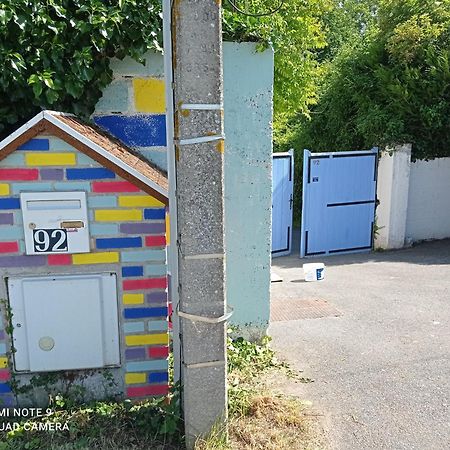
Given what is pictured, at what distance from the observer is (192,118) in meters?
2.45

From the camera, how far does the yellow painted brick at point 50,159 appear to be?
287cm

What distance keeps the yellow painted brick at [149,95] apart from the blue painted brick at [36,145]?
3.09 feet

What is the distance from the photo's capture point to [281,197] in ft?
28.3

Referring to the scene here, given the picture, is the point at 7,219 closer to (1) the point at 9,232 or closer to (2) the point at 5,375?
(1) the point at 9,232

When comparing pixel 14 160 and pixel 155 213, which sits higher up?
pixel 14 160

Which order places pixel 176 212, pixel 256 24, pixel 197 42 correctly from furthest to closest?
pixel 256 24 → pixel 176 212 → pixel 197 42

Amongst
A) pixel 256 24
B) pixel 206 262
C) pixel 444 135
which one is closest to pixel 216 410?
pixel 206 262

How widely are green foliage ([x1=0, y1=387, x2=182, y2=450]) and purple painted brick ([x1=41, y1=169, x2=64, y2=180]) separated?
4.42ft

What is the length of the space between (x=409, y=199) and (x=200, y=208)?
292 inches

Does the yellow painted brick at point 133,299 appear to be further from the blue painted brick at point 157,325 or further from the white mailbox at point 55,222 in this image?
the white mailbox at point 55,222

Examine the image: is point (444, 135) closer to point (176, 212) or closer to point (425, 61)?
point (425, 61)

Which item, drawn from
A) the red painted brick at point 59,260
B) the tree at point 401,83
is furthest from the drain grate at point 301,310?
the tree at point 401,83

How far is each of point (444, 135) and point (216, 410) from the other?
311 inches

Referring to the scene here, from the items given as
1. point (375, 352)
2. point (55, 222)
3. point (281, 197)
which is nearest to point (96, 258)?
point (55, 222)
